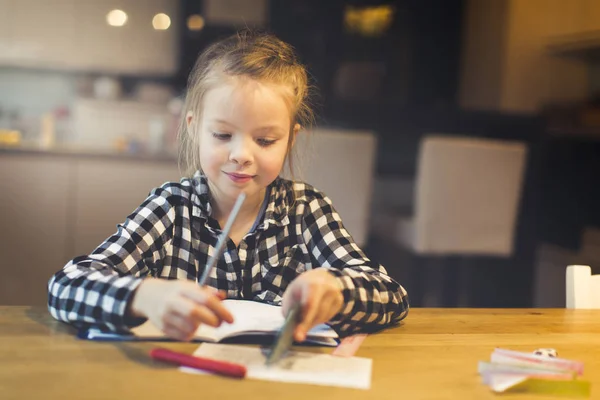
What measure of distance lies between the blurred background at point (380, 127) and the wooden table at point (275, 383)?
4.54ft

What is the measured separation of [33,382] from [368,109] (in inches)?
84.3

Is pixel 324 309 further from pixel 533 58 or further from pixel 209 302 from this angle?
pixel 533 58

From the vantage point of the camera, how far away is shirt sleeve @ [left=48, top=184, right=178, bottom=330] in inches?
27.2

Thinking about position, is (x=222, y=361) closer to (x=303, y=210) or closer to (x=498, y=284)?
(x=303, y=210)

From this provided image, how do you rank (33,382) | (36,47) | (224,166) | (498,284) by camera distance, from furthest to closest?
(36,47) < (498,284) < (224,166) < (33,382)

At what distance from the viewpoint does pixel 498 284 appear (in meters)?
2.75

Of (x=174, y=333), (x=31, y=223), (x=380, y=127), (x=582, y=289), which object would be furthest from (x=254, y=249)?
(x=31, y=223)

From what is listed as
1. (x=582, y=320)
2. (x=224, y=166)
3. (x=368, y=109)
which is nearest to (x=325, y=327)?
(x=224, y=166)

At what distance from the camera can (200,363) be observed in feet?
1.94

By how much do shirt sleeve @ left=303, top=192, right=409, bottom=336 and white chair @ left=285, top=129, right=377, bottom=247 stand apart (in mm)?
1179

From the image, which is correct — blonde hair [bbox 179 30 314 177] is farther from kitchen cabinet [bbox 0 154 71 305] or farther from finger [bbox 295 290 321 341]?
kitchen cabinet [bbox 0 154 71 305]

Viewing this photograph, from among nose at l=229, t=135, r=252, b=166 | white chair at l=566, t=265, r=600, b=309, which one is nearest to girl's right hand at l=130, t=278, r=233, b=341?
nose at l=229, t=135, r=252, b=166

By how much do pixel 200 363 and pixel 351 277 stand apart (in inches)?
10.9

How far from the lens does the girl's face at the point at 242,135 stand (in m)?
0.86
